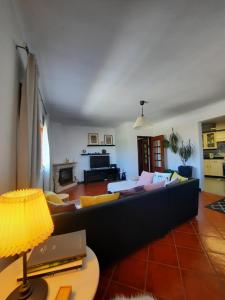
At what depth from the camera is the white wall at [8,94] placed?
120cm

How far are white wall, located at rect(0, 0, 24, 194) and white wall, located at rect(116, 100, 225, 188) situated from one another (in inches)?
176

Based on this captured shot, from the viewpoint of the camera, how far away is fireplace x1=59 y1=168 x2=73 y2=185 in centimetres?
574

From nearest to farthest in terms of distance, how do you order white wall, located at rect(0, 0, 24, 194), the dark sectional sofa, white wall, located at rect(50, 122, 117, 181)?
white wall, located at rect(0, 0, 24, 194), the dark sectional sofa, white wall, located at rect(50, 122, 117, 181)

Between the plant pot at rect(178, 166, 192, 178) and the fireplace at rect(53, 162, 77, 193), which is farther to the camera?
the fireplace at rect(53, 162, 77, 193)

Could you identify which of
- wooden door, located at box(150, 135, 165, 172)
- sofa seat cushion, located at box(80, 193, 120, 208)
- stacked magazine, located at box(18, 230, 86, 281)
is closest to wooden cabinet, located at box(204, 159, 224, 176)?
wooden door, located at box(150, 135, 165, 172)

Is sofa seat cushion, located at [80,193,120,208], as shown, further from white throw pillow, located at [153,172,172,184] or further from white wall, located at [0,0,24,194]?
white throw pillow, located at [153,172,172,184]

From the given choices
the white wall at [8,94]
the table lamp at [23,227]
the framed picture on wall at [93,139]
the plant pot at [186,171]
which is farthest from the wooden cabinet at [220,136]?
the table lamp at [23,227]

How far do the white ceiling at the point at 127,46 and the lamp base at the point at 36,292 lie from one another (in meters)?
2.06

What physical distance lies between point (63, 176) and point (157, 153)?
3757 millimetres

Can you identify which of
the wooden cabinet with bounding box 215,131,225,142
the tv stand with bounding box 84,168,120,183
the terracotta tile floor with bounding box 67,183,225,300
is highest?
the wooden cabinet with bounding box 215,131,225,142

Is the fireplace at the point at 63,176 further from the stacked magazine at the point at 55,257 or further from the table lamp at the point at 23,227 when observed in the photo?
the table lamp at the point at 23,227

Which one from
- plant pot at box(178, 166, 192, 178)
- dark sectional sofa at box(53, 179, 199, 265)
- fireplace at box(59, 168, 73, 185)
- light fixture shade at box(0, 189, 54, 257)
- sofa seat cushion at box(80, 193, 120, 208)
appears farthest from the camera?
fireplace at box(59, 168, 73, 185)

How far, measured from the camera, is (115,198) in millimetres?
1888

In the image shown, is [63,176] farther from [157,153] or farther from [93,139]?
[157,153]
